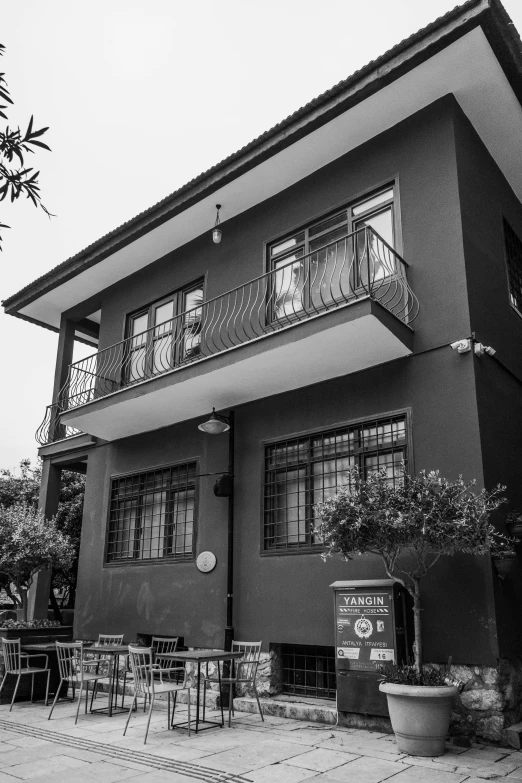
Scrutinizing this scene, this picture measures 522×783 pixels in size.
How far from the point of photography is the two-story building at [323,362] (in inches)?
274

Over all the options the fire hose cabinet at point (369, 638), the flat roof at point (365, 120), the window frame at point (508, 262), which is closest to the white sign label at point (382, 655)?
the fire hose cabinet at point (369, 638)

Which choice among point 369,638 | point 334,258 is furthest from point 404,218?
point 369,638

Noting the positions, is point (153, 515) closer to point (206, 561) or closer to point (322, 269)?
point (206, 561)

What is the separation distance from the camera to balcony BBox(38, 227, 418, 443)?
7348 millimetres

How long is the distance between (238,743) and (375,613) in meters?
1.77

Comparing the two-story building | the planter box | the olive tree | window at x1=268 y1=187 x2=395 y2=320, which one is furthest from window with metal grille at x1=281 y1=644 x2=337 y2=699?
window at x1=268 y1=187 x2=395 y2=320

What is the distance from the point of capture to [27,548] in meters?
9.85

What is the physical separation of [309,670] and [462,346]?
4.18 metres

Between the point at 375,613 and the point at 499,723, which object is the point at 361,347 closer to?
the point at 375,613

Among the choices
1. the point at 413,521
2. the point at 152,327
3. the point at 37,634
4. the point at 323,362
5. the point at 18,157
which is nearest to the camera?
the point at 18,157

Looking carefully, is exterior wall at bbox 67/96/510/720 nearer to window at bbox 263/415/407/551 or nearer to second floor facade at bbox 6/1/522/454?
second floor facade at bbox 6/1/522/454

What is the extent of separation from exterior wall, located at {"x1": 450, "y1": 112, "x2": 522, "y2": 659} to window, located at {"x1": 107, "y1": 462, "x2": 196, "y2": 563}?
4362mm

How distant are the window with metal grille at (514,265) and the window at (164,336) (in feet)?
14.9

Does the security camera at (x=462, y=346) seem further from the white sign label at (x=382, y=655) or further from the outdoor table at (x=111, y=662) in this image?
the outdoor table at (x=111, y=662)
